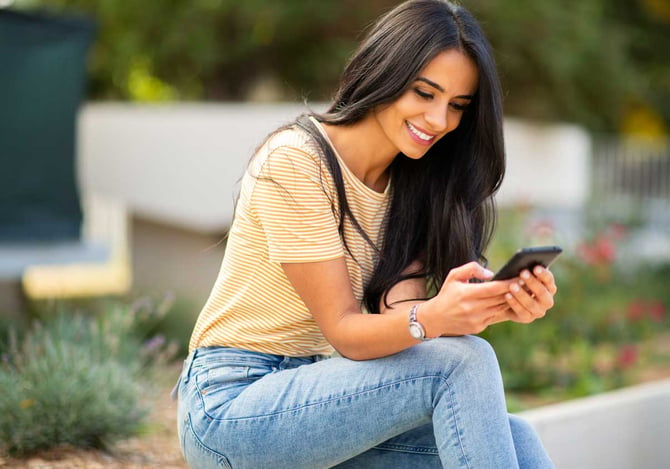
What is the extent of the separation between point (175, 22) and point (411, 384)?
9.20 meters

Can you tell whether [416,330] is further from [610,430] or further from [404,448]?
[610,430]

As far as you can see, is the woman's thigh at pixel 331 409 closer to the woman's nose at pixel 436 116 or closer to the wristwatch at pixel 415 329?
the wristwatch at pixel 415 329

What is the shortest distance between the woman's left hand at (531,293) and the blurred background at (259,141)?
2.48 feet

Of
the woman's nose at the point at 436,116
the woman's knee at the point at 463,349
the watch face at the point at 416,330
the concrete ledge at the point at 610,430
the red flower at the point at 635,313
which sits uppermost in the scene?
the woman's nose at the point at 436,116

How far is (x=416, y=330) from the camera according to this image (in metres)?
1.85

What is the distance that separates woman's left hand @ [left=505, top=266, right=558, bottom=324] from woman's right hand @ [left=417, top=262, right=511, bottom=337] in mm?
22

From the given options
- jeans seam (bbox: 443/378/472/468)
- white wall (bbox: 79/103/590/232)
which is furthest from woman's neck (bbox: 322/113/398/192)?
white wall (bbox: 79/103/590/232)

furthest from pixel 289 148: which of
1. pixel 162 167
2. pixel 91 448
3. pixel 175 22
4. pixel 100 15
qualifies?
pixel 100 15

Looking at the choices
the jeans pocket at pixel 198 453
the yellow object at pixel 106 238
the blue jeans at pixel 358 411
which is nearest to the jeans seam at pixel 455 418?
the blue jeans at pixel 358 411

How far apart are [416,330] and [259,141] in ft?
21.4

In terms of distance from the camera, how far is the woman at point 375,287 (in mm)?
1888

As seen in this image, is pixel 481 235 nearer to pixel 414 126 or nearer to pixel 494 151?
pixel 494 151

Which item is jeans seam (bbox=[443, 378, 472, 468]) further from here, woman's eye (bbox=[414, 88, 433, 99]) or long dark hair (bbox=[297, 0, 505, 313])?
woman's eye (bbox=[414, 88, 433, 99])

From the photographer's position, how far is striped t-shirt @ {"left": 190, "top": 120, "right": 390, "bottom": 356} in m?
2.01
